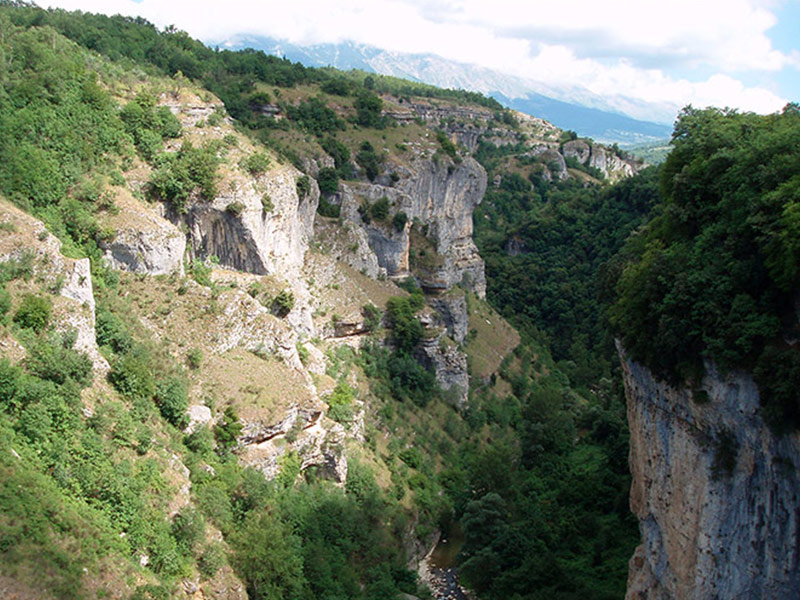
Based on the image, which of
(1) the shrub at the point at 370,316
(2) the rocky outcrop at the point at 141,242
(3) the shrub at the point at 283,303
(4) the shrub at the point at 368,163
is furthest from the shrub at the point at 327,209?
(2) the rocky outcrop at the point at 141,242

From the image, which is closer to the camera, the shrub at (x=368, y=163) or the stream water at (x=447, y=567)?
the stream water at (x=447, y=567)

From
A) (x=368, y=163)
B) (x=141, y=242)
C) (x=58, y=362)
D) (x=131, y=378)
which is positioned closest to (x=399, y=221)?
(x=368, y=163)

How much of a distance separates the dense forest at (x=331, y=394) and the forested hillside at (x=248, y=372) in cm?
14

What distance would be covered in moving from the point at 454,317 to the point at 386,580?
29.0m

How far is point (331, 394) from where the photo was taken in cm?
3669

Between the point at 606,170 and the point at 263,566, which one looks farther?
the point at 606,170

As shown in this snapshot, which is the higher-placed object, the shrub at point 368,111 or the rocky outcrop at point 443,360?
the shrub at point 368,111

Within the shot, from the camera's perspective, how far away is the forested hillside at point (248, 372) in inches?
908

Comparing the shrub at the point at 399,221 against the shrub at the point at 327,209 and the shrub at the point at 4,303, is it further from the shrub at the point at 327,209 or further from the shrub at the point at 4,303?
the shrub at the point at 4,303

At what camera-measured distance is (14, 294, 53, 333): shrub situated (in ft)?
79.3

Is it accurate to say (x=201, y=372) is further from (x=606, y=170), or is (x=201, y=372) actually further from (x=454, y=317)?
(x=606, y=170)

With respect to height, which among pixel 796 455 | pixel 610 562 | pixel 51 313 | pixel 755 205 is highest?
pixel 755 205

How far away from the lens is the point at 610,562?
100 ft

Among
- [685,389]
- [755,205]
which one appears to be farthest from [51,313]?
[755,205]
